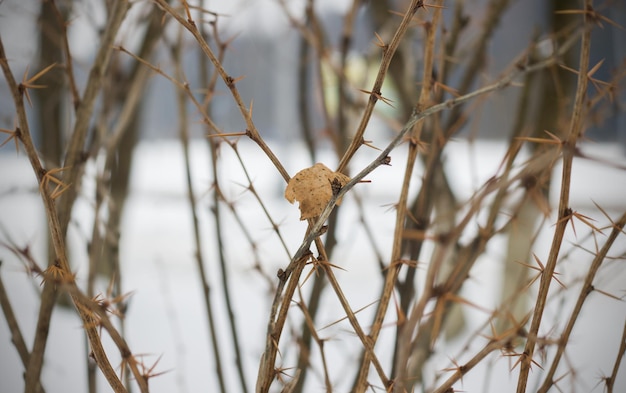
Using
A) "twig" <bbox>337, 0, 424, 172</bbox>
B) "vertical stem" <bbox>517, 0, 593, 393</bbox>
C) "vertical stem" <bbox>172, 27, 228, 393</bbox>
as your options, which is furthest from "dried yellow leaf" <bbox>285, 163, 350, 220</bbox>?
"vertical stem" <bbox>172, 27, 228, 393</bbox>

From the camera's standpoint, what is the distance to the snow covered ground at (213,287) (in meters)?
0.87

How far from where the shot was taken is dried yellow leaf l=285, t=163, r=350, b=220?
0.95 feet

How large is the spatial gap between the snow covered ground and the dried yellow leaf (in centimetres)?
8

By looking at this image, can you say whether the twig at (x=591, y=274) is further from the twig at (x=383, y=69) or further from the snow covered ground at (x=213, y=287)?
the twig at (x=383, y=69)

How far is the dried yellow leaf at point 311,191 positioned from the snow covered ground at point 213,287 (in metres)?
0.08

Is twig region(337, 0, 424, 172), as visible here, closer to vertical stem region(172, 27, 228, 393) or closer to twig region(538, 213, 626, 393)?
twig region(538, 213, 626, 393)

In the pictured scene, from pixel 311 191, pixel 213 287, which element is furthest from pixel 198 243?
pixel 213 287

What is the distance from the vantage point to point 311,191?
29 centimetres

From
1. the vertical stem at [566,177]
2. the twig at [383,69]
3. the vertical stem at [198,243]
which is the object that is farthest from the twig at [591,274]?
the vertical stem at [198,243]

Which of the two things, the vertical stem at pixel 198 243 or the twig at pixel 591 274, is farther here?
the vertical stem at pixel 198 243

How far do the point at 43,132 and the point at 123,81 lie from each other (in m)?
0.64

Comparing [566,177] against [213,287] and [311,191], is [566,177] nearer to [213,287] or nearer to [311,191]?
[311,191]

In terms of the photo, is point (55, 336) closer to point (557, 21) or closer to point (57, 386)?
point (57, 386)

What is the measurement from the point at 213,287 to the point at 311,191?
1563 millimetres
